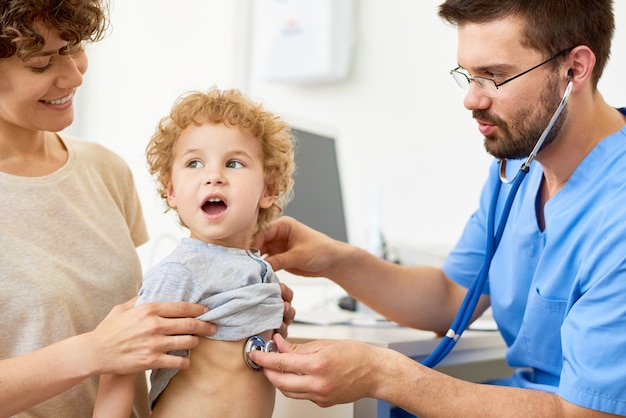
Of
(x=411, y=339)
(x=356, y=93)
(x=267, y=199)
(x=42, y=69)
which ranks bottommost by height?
(x=411, y=339)

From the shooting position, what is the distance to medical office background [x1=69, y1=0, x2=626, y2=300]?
2.73 m

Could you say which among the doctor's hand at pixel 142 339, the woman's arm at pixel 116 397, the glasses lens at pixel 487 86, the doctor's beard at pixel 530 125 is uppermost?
the glasses lens at pixel 487 86

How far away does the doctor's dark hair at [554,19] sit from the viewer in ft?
4.48

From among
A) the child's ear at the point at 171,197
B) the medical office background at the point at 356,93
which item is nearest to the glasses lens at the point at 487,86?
the child's ear at the point at 171,197

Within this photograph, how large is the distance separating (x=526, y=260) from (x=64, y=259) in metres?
0.91

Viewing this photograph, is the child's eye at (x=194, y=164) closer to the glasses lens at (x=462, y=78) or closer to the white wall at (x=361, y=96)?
the glasses lens at (x=462, y=78)

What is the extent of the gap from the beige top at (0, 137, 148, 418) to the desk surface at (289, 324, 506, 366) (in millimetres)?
387

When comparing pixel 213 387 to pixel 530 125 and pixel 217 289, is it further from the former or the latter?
pixel 530 125

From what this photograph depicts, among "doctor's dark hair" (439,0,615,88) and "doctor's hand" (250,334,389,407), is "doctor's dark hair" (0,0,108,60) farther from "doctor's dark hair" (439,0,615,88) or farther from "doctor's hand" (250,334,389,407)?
"doctor's dark hair" (439,0,615,88)

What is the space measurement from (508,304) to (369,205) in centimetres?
141

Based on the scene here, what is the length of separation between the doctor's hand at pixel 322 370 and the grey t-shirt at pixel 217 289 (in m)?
0.05

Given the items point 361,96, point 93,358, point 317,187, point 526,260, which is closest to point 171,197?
point 93,358

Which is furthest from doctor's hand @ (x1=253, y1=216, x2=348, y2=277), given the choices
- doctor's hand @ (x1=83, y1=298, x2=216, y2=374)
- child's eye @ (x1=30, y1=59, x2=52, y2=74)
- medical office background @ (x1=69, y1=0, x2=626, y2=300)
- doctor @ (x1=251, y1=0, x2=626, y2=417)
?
medical office background @ (x1=69, y1=0, x2=626, y2=300)

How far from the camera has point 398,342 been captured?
1406mm
